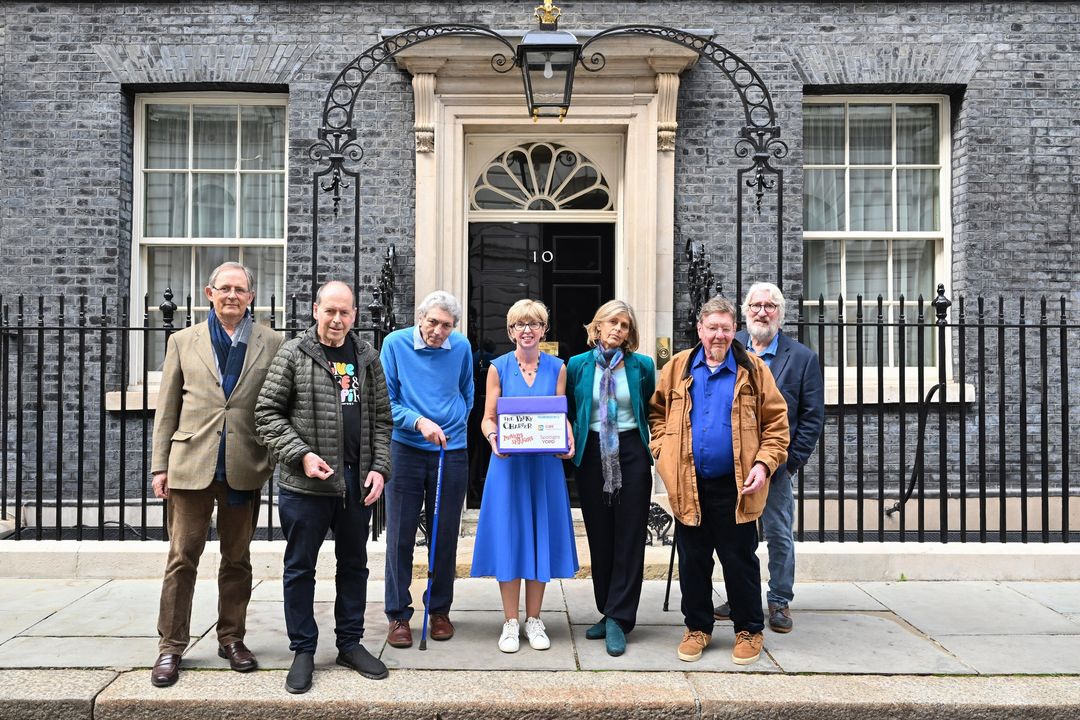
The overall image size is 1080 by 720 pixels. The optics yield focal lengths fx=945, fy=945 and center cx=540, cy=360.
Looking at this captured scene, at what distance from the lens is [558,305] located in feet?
26.3

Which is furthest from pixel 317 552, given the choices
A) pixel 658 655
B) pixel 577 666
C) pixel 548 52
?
pixel 548 52

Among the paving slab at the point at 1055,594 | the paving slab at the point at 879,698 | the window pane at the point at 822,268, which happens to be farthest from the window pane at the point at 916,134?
the paving slab at the point at 879,698

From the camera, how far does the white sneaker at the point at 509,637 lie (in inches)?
178

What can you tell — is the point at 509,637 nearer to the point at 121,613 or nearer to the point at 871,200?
the point at 121,613

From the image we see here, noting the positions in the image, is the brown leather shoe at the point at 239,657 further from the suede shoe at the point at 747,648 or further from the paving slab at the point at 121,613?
the suede shoe at the point at 747,648

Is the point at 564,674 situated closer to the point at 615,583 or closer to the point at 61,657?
the point at 615,583

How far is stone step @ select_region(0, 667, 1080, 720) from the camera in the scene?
3.90 metres

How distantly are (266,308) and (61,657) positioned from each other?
412cm

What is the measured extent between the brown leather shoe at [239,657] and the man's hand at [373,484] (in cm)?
92

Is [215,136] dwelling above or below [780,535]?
above

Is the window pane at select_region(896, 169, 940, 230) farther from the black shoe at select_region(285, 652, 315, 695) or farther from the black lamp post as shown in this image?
the black shoe at select_region(285, 652, 315, 695)

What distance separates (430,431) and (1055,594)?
13.3 feet

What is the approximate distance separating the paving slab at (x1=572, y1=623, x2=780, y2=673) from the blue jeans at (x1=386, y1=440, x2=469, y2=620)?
0.83 m

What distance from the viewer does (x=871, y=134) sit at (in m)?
8.28
